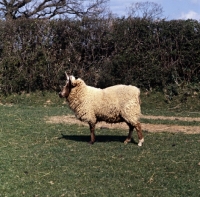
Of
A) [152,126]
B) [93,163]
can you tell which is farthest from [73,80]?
[152,126]

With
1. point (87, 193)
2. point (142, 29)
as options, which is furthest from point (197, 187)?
point (142, 29)

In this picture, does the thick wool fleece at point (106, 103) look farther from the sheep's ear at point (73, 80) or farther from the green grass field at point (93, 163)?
the green grass field at point (93, 163)

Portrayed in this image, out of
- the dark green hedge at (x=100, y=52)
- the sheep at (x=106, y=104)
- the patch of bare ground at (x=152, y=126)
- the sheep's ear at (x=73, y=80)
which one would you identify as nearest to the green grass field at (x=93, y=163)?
the sheep at (x=106, y=104)

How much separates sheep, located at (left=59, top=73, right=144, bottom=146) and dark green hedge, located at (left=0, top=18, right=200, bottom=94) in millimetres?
8486

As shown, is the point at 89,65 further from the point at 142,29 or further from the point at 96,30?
the point at 142,29

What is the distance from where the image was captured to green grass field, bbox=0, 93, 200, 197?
7008 millimetres

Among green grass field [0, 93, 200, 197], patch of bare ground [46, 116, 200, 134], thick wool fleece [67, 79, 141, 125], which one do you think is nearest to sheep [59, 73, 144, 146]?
thick wool fleece [67, 79, 141, 125]

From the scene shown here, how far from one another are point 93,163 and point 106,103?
2178mm

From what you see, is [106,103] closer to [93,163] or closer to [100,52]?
[93,163]

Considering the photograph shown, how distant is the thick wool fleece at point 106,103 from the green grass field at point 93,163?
2.02ft

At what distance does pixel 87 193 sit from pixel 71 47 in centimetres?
1366

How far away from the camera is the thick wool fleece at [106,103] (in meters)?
10.2

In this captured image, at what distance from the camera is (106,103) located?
10.3m

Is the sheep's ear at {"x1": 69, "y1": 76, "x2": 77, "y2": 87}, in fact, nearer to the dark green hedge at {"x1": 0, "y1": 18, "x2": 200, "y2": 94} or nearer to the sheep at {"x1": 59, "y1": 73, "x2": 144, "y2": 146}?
the sheep at {"x1": 59, "y1": 73, "x2": 144, "y2": 146}
